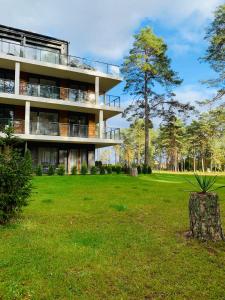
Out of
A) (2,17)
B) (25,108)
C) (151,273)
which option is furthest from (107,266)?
(2,17)

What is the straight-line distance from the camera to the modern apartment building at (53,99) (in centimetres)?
2567

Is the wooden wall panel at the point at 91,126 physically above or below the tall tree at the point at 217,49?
below

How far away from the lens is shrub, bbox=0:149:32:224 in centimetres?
715

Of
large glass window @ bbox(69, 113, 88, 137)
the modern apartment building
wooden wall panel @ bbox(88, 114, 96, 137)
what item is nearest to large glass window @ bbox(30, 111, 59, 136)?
the modern apartment building

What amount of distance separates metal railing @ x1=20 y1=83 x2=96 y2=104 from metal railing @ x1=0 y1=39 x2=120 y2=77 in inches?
96.1

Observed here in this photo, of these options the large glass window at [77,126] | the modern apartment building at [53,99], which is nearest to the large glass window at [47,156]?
the modern apartment building at [53,99]

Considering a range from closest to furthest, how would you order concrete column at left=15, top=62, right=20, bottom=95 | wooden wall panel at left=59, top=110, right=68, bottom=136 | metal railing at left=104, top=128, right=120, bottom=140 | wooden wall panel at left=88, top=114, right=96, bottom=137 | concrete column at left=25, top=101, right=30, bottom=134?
concrete column at left=25, top=101, right=30, bottom=134, concrete column at left=15, top=62, right=20, bottom=95, wooden wall panel at left=59, top=110, right=68, bottom=136, metal railing at left=104, top=128, right=120, bottom=140, wooden wall panel at left=88, top=114, right=96, bottom=137

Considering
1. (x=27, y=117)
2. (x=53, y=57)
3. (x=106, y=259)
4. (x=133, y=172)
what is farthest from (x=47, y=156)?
(x=106, y=259)

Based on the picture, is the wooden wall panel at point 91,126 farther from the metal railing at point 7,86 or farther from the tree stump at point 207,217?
the tree stump at point 207,217

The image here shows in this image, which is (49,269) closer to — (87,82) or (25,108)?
(25,108)

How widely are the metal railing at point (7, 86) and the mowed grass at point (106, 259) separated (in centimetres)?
1960

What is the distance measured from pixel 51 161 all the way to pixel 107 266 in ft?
81.3

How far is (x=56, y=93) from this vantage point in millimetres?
27203

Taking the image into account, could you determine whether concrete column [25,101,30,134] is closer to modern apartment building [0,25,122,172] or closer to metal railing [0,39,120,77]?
modern apartment building [0,25,122,172]
